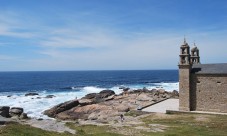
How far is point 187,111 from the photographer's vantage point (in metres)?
42.5

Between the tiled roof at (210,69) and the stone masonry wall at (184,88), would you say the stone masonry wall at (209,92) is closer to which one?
the tiled roof at (210,69)

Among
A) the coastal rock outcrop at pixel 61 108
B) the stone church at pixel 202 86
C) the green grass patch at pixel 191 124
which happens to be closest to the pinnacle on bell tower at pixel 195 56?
the stone church at pixel 202 86

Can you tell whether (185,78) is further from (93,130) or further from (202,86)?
(93,130)

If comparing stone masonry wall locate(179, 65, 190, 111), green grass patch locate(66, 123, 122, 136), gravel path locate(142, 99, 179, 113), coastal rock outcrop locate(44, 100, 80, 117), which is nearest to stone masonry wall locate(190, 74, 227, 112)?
stone masonry wall locate(179, 65, 190, 111)

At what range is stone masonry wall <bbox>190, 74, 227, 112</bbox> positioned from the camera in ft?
Result: 134

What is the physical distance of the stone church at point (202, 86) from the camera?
40844mm

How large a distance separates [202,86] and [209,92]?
128 centimetres

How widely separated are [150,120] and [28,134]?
→ 18.6m

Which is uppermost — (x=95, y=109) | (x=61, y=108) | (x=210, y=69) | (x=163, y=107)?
(x=210, y=69)

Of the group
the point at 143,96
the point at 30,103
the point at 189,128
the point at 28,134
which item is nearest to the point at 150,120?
the point at 189,128

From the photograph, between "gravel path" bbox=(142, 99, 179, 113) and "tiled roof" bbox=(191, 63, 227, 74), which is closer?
"tiled roof" bbox=(191, 63, 227, 74)

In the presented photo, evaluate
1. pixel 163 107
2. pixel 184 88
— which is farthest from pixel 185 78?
pixel 163 107

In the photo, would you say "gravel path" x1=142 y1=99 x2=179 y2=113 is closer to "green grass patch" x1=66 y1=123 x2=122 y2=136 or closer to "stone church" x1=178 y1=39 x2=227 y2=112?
"stone church" x1=178 y1=39 x2=227 y2=112

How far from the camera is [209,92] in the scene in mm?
41812
